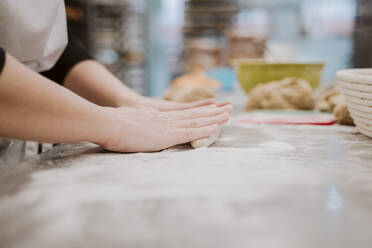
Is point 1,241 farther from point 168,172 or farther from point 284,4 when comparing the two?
point 284,4

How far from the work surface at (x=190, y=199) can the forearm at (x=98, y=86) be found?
34 cm

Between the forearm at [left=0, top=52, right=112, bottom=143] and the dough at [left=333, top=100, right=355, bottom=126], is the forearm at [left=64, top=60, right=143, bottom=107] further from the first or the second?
the dough at [left=333, top=100, right=355, bottom=126]

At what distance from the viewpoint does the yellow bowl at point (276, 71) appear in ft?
4.45

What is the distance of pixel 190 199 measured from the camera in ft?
1.40

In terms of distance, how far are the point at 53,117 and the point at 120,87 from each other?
1.56ft

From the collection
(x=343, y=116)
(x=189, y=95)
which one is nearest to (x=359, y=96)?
(x=343, y=116)

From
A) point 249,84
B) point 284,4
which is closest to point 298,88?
point 249,84

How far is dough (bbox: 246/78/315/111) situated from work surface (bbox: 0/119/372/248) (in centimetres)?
54

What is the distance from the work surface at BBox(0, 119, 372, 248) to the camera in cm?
34

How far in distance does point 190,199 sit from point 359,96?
0.49 m

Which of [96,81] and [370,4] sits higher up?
[370,4]

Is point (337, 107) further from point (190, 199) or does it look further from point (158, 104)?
point (190, 199)

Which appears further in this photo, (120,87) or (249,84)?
(249,84)

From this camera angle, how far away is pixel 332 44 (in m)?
6.55
